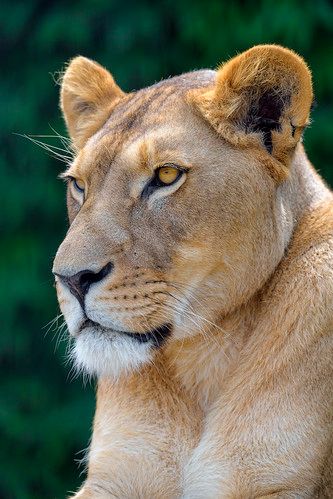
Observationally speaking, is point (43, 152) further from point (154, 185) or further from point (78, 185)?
point (154, 185)

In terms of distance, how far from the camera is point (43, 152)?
16.7ft

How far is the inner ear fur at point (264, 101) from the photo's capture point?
2.42 metres

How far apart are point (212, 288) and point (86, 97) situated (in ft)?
2.33

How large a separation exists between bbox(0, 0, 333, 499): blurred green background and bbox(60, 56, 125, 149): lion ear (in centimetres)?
203

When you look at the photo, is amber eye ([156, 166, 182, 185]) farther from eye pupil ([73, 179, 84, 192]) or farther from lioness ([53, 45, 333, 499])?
eye pupil ([73, 179, 84, 192])

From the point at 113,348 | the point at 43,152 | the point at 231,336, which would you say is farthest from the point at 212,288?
the point at 43,152

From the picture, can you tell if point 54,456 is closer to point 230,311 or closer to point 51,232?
point 51,232

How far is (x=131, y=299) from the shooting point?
2.34 meters

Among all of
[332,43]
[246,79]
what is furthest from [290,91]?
[332,43]

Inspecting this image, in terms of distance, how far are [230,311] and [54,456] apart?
2751mm

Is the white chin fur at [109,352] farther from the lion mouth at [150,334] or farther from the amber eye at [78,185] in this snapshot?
the amber eye at [78,185]

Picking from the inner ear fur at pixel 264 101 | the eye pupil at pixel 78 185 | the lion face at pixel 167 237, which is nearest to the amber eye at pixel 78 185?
the eye pupil at pixel 78 185

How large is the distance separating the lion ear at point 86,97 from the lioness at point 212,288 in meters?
0.29

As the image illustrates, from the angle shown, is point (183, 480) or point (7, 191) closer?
point (183, 480)
